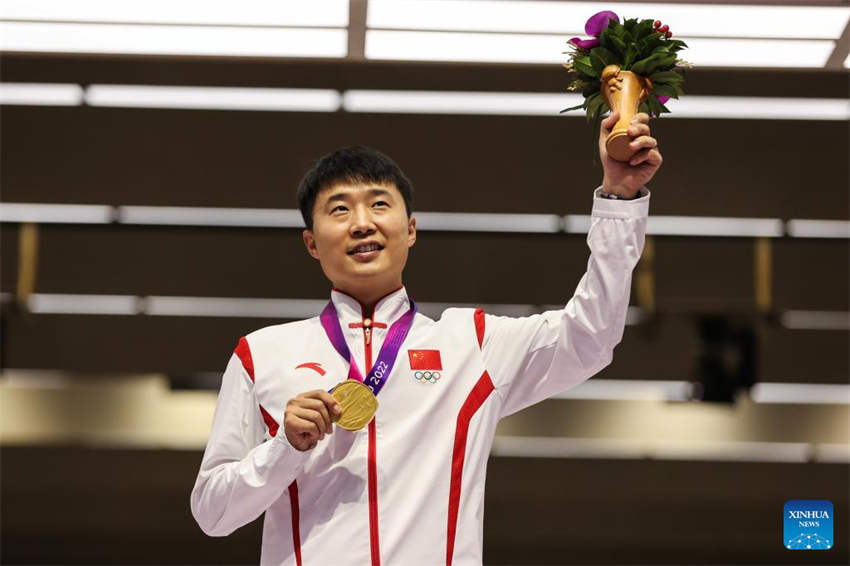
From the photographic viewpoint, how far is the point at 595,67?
2.59 metres

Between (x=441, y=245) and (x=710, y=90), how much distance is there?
79.0 inches

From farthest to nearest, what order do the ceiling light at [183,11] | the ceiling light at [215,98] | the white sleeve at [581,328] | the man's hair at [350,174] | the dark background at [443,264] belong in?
the dark background at [443,264] < the ceiling light at [215,98] < the ceiling light at [183,11] < the man's hair at [350,174] < the white sleeve at [581,328]

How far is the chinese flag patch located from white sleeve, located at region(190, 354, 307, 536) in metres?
0.35

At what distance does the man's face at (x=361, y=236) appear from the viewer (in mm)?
2654

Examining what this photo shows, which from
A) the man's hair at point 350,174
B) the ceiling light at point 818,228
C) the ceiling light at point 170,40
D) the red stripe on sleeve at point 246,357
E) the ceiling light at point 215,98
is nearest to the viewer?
the red stripe on sleeve at point 246,357

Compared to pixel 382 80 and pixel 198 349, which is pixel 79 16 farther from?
pixel 198 349

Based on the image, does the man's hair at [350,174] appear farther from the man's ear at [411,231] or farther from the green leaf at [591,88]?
the green leaf at [591,88]

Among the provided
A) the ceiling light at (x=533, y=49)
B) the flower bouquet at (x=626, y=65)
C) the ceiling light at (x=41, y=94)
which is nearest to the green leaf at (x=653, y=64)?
the flower bouquet at (x=626, y=65)

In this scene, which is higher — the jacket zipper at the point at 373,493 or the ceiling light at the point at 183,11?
the ceiling light at the point at 183,11

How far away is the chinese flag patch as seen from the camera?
2572 millimetres

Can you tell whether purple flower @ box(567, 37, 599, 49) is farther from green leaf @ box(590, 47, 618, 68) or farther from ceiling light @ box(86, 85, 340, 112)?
ceiling light @ box(86, 85, 340, 112)

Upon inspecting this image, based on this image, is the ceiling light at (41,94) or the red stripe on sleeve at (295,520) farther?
the ceiling light at (41,94)

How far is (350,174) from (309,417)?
2.33ft

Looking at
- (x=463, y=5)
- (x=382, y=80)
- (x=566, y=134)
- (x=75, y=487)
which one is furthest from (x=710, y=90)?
(x=75, y=487)
